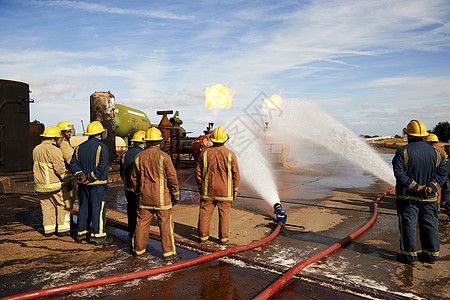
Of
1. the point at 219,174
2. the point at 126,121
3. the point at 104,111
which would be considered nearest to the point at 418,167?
the point at 219,174

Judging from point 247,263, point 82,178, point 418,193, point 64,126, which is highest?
point 64,126

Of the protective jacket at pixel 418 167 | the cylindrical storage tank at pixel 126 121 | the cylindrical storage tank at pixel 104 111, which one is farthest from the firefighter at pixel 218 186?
the cylindrical storage tank at pixel 126 121

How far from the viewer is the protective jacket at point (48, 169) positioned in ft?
18.5

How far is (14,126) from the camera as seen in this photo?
11.0 metres

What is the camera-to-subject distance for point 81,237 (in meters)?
5.30

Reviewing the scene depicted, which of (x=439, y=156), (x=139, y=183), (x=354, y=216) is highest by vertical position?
(x=439, y=156)

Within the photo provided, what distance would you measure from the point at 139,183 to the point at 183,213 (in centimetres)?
306

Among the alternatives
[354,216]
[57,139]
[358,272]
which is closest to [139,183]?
[57,139]

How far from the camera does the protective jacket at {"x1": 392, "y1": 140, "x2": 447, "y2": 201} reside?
4512mm

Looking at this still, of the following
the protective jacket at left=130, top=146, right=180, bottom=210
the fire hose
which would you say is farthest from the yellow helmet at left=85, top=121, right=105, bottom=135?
the fire hose

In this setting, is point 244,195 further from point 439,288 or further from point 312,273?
point 439,288

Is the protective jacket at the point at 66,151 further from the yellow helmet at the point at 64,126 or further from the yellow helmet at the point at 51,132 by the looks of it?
the yellow helmet at the point at 64,126

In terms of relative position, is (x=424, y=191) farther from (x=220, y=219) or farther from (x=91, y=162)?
(x=91, y=162)

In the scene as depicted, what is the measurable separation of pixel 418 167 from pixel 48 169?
623cm
